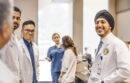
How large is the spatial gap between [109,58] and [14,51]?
33.8 inches

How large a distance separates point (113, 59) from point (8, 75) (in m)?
1.18

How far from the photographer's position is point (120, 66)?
176cm

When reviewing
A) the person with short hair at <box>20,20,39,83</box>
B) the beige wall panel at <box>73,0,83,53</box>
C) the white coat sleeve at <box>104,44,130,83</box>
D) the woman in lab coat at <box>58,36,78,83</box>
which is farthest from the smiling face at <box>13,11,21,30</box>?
the beige wall panel at <box>73,0,83,53</box>

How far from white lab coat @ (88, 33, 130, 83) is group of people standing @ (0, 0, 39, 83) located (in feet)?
2.46

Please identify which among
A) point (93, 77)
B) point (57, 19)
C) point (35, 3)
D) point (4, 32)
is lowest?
point (93, 77)

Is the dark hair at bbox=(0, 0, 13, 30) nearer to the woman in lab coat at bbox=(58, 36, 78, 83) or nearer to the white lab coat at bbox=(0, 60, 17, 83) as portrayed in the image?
the white lab coat at bbox=(0, 60, 17, 83)

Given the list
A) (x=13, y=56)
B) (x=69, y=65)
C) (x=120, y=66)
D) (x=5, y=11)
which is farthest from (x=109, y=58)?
(x=69, y=65)

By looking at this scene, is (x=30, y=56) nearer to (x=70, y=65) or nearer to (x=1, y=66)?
(x=70, y=65)

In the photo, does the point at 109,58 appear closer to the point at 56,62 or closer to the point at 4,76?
the point at 4,76

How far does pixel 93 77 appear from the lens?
200 centimetres

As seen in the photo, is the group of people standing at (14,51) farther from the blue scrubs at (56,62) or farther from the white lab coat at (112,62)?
the blue scrubs at (56,62)

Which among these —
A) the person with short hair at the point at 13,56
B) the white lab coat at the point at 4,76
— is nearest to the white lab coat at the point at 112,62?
the person with short hair at the point at 13,56

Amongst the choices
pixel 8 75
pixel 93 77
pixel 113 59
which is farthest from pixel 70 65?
pixel 8 75

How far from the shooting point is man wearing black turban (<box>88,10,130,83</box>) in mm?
1771
